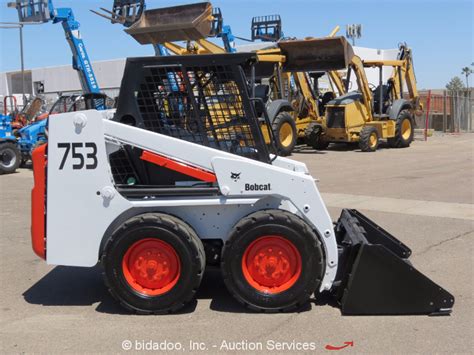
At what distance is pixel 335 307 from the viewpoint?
4.70 m

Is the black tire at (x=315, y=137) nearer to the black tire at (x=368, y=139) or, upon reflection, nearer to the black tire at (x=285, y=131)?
the black tire at (x=368, y=139)

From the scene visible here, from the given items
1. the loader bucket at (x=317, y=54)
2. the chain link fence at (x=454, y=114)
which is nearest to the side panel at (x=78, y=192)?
the loader bucket at (x=317, y=54)

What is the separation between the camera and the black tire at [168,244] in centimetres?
445

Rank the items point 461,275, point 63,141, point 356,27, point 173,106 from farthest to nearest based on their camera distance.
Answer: point 356,27 → point 461,275 → point 173,106 → point 63,141

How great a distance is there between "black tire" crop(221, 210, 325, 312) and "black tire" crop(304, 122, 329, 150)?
16.0 meters

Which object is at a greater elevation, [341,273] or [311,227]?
[311,227]

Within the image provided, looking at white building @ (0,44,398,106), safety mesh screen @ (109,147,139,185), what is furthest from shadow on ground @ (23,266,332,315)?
white building @ (0,44,398,106)

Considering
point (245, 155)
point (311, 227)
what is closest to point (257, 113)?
point (245, 155)

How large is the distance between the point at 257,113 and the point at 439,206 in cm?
563

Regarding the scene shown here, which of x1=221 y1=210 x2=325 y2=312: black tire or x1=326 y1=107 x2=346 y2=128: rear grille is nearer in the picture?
x1=221 y1=210 x2=325 y2=312: black tire

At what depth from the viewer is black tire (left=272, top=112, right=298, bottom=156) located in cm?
1784

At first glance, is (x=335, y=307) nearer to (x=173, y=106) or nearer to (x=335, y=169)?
(x=173, y=106)

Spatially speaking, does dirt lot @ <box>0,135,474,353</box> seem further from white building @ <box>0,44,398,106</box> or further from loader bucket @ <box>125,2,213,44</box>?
white building @ <box>0,44,398,106</box>

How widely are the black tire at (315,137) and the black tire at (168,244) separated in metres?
16.2
